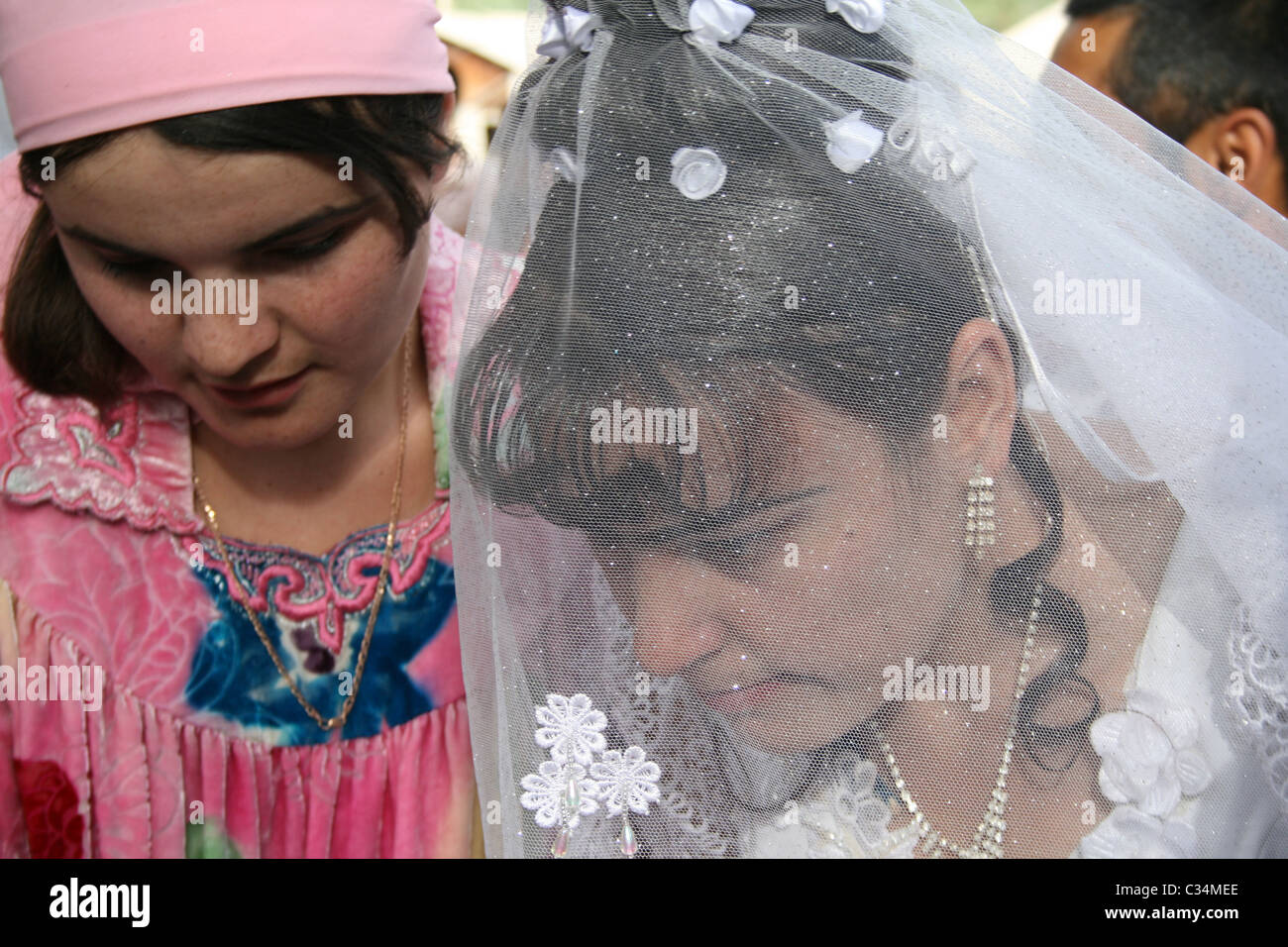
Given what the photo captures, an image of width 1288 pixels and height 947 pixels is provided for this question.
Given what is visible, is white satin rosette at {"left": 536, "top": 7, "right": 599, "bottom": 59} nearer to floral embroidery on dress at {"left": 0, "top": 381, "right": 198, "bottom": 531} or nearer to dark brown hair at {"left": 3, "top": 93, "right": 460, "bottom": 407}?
dark brown hair at {"left": 3, "top": 93, "right": 460, "bottom": 407}

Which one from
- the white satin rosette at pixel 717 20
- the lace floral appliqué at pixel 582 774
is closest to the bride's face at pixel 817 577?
the lace floral appliqué at pixel 582 774

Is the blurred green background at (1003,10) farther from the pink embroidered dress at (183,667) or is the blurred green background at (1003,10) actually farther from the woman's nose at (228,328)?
the woman's nose at (228,328)

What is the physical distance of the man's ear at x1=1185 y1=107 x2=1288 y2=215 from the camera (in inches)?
82.8

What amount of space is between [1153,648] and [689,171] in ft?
2.20

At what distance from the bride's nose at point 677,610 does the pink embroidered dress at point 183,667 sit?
520 mm

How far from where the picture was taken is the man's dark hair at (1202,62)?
83.9 inches

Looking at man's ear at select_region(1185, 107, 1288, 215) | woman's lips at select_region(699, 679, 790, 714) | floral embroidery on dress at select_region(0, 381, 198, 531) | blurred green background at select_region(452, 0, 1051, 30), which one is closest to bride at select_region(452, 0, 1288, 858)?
woman's lips at select_region(699, 679, 790, 714)

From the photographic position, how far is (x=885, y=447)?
1108 mm

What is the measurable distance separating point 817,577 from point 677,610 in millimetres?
152

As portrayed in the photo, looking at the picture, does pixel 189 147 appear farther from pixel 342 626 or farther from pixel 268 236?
pixel 342 626

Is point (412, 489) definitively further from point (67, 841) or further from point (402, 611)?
point (67, 841)

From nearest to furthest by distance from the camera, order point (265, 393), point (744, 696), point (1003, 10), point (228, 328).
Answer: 1. point (744, 696)
2. point (228, 328)
3. point (265, 393)
4. point (1003, 10)

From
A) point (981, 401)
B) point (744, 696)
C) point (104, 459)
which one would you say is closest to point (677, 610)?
point (744, 696)
